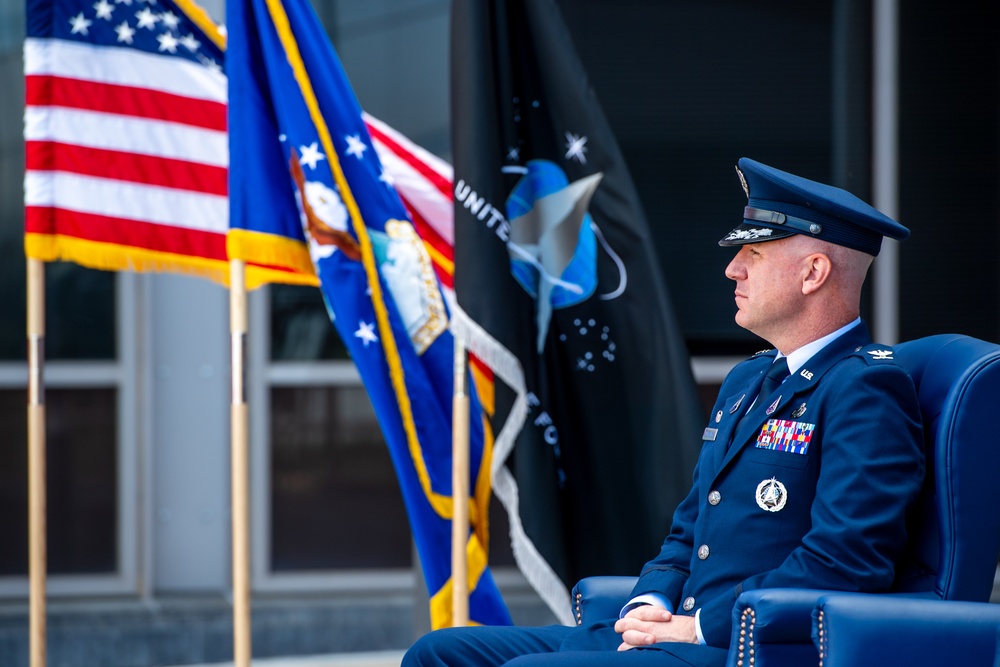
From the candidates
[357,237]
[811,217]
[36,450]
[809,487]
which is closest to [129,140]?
[357,237]

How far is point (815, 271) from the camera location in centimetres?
187

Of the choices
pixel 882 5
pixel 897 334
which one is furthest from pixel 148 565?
pixel 882 5

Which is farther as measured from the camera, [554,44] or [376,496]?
[376,496]

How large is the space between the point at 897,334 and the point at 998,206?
1.81ft

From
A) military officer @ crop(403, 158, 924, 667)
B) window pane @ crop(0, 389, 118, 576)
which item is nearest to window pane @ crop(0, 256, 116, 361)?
window pane @ crop(0, 389, 118, 576)

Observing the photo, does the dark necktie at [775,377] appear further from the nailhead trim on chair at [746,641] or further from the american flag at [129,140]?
the american flag at [129,140]

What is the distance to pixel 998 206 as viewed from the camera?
393cm

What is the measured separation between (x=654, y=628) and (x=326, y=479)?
7.33 feet

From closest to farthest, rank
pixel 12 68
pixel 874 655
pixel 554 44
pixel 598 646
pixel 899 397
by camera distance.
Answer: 1. pixel 874 655
2. pixel 899 397
3. pixel 598 646
4. pixel 554 44
5. pixel 12 68

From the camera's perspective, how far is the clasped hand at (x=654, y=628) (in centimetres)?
189

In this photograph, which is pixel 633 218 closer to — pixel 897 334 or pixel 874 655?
pixel 874 655

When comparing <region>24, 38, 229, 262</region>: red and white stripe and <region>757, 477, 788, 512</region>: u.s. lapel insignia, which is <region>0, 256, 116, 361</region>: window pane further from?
<region>757, 477, 788, 512</region>: u.s. lapel insignia

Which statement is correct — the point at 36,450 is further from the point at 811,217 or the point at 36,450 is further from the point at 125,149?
the point at 811,217

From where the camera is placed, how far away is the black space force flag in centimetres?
266
